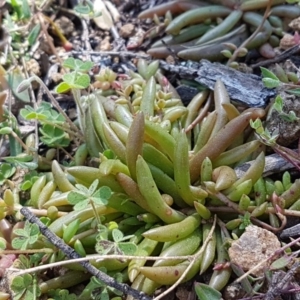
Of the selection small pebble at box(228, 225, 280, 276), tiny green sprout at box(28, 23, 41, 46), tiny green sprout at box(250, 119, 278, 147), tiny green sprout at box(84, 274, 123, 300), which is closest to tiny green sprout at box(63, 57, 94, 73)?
tiny green sprout at box(28, 23, 41, 46)

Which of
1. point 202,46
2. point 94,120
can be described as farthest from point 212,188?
point 202,46

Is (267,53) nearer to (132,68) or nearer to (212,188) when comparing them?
(132,68)

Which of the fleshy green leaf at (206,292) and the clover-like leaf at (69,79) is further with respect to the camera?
the clover-like leaf at (69,79)

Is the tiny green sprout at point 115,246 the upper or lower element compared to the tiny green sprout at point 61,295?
upper

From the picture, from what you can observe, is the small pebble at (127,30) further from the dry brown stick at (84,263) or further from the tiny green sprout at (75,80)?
the dry brown stick at (84,263)

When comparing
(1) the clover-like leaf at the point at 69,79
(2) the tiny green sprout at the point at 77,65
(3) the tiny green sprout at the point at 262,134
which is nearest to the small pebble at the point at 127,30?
(2) the tiny green sprout at the point at 77,65

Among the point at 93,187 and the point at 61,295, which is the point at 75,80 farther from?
the point at 61,295

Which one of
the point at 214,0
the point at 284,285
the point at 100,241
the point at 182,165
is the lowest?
the point at 284,285

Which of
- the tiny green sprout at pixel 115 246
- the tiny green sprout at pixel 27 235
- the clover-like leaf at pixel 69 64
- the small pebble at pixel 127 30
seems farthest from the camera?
the small pebble at pixel 127 30
